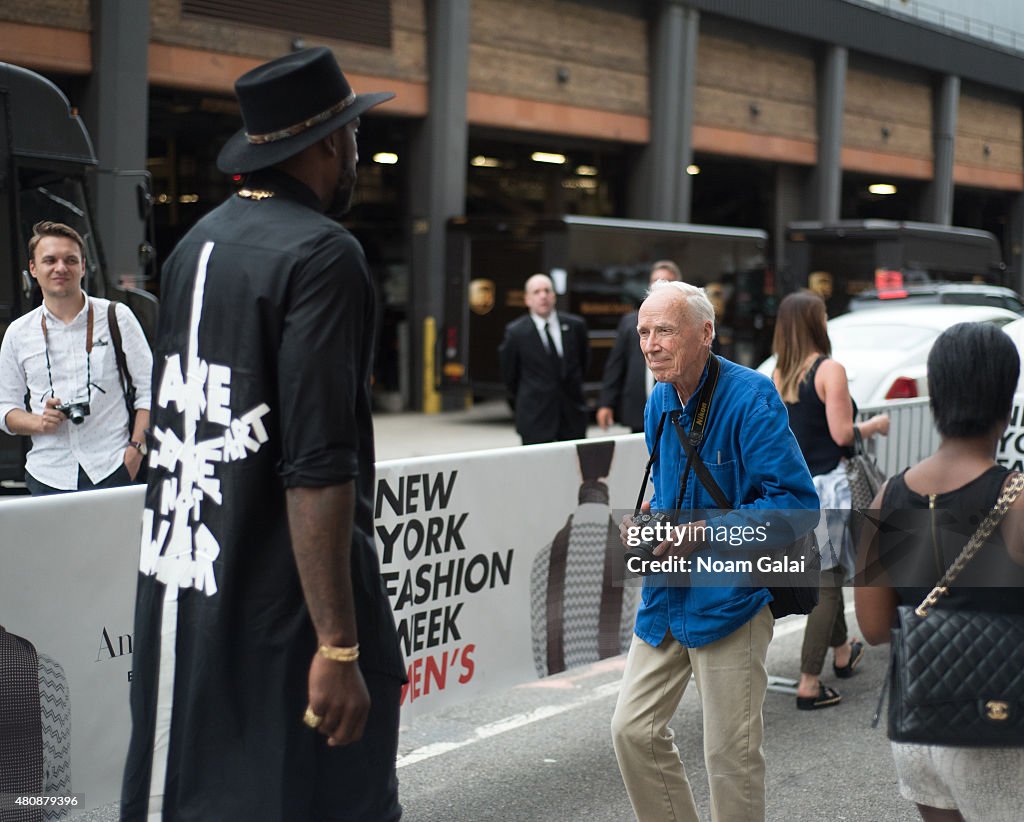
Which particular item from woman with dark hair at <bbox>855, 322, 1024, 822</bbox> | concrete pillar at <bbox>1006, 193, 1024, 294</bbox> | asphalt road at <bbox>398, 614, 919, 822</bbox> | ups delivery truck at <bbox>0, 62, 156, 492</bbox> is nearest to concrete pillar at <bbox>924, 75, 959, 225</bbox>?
concrete pillar at <bbox>1006, 193, 1024, 294</bbox>

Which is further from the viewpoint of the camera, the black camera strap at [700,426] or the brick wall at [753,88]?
the brick wall at [753,88]

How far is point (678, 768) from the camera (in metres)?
3.68

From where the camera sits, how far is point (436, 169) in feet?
71.9

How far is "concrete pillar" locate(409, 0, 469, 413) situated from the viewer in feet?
71.1

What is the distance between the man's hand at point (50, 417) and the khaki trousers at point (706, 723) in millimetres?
2935

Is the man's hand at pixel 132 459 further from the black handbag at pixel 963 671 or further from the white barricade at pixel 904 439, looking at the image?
the white barricade at pixel 904 439

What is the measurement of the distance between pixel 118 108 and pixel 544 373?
9.63 metres

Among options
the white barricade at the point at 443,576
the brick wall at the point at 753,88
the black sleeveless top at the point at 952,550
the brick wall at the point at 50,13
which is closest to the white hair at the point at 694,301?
the black sleeveless top at the point at 952,550

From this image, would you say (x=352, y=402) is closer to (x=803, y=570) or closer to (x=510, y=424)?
(x=803, y=570)

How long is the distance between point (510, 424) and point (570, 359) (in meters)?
11.0

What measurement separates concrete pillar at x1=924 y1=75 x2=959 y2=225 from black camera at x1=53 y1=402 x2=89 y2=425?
33897 millimetres

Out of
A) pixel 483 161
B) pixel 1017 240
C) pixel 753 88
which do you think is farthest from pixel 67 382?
pixel 1017 240

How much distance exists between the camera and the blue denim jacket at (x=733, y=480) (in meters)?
3.47

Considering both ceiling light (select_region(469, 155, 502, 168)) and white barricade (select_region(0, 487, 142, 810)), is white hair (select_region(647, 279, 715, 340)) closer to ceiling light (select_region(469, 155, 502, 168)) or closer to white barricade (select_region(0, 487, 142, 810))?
white barricade (select_region(0, 487, 142, 810))
